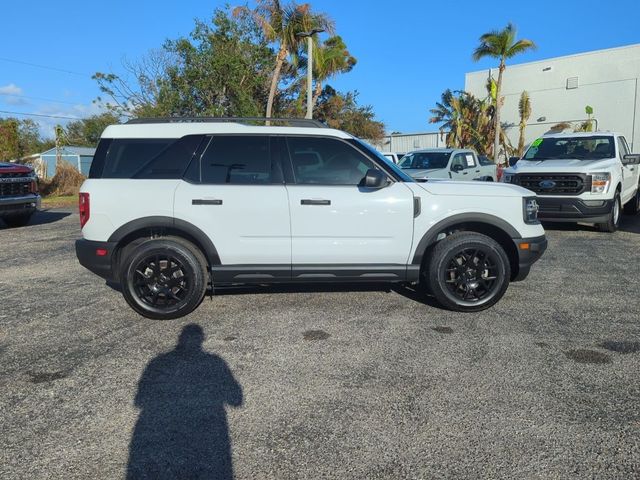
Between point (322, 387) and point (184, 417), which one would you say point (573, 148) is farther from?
point (184, 417)

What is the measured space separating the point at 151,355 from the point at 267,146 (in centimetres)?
223

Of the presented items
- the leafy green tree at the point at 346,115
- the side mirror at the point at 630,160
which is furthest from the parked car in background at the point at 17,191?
the leafy green tree at the point at 346,115

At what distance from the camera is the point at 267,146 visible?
16.4 ft

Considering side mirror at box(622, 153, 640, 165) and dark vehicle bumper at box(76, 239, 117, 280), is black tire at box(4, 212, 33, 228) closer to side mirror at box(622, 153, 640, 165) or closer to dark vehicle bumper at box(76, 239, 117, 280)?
dark vehicle bumper at box(76, 239, 117, 280)

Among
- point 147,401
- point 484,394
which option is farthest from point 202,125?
point 484,394

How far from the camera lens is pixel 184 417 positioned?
312 centimetres

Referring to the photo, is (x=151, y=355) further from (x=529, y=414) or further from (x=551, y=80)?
(x=551, y=80)

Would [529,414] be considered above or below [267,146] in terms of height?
below

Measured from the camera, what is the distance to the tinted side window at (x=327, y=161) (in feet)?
16.4

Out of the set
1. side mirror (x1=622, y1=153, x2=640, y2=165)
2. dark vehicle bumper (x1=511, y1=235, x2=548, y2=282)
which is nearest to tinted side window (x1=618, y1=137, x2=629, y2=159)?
side mirror (x1=622, y1=153, x2=640, y2=165)

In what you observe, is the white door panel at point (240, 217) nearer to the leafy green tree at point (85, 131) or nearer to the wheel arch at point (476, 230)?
the wheel arch at point (476, 230)

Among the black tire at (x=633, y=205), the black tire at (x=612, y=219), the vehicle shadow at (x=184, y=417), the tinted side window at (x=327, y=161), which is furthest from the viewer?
the black tire at (x=633, y=205)

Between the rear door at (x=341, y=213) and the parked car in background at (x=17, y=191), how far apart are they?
8887 mm

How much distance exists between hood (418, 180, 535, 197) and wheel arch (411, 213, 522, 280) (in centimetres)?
21
